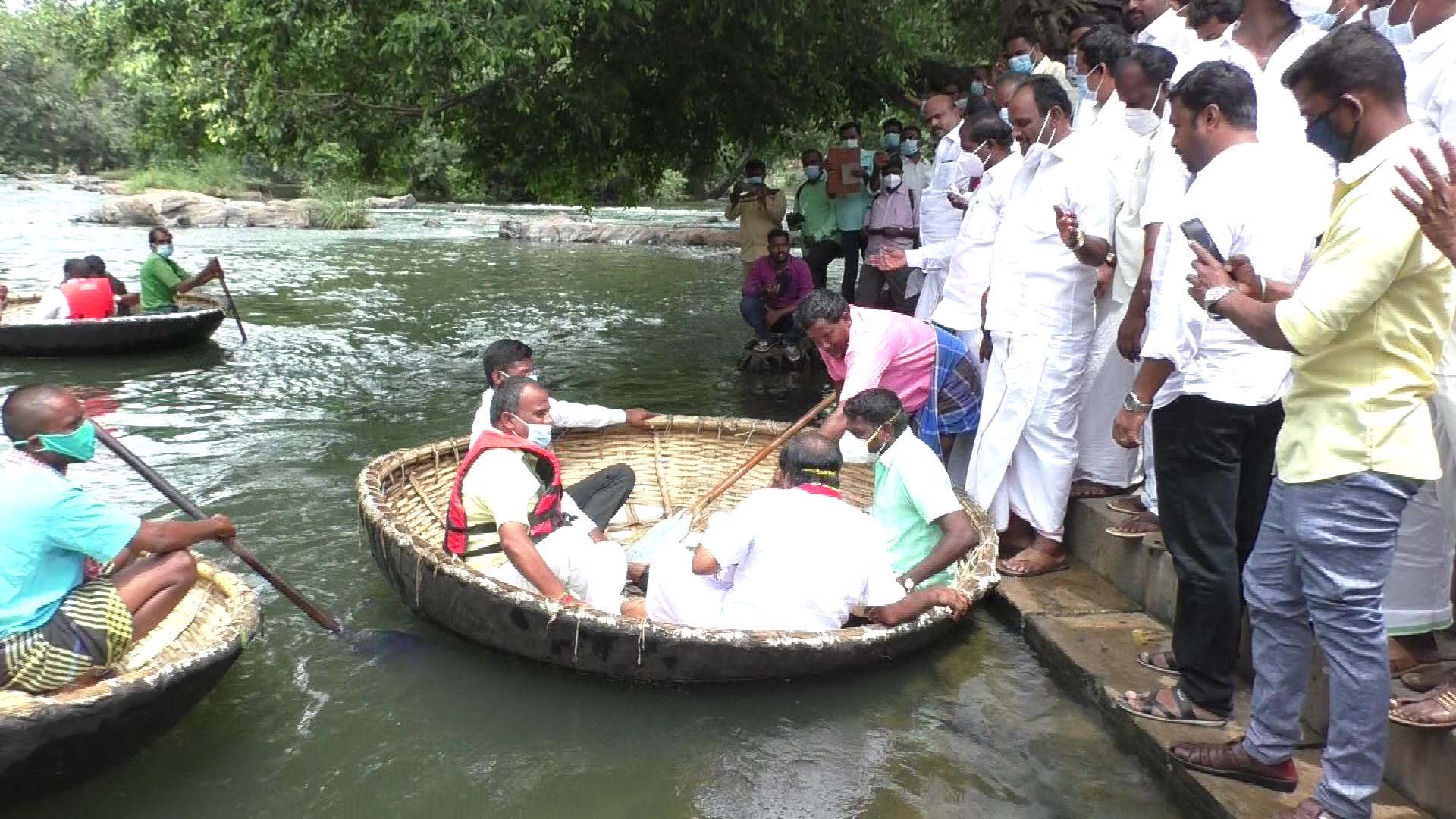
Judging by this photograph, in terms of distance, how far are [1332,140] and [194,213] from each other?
83.2ft

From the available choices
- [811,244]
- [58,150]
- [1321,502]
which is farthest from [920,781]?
[58,150]

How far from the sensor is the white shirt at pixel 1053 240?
14.1ft

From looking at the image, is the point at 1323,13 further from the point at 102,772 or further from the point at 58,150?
the point at 58,150

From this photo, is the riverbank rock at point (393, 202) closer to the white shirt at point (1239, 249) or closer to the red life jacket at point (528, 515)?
the red life jacket at point (528, 515)

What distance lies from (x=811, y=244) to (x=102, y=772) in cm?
781

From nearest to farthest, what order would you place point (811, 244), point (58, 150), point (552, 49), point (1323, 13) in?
point (1323, 13)
point (552, 49)
point (811, 244)
point (58, 150)

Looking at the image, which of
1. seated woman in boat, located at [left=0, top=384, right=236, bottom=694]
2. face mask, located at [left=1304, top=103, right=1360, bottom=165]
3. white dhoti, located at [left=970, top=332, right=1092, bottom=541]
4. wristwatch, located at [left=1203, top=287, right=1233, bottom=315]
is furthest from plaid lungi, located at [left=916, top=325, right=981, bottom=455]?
seated woman in boat, located at [left=0, top=384, right=236, bottom=694]

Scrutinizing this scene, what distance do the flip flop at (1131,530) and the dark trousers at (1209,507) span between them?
2.86ft

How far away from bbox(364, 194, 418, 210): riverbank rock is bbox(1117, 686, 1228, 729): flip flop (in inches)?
1174

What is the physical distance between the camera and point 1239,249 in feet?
10.1

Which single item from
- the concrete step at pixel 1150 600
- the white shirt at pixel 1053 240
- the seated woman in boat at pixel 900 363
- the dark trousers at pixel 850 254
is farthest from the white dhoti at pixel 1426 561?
the dark trousers at pixel 850 254

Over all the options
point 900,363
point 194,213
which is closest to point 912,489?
point 900,363

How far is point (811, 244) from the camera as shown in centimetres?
1009

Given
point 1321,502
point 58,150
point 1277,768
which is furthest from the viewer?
point 58,150
